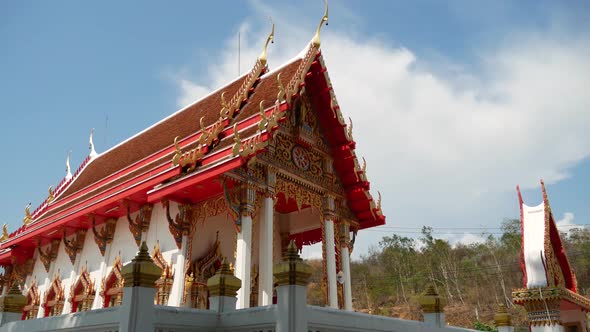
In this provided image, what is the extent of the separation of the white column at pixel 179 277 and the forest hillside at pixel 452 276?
29.2 m

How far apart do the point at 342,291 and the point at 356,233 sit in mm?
1714

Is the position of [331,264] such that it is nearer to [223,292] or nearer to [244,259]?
[244,259]

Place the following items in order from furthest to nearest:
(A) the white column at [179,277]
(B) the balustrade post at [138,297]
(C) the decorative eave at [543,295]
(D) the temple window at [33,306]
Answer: (D) the temple window at [33,306] → (C) the decorative eave at [543,295] → (A) the white column at [179,277] → (B) the balustrade post at [138,297]

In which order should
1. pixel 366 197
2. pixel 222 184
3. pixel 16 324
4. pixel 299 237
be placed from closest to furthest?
1. pixel 16 324
2. pixel 222 184
3. pixel 366 197
4. pixel 299 237

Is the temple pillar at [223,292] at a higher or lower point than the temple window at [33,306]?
lower

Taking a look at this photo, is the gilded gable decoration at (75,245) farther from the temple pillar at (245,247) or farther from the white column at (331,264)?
the white column at (331,264)

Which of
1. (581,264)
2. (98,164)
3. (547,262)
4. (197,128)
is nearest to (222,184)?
(197,128)

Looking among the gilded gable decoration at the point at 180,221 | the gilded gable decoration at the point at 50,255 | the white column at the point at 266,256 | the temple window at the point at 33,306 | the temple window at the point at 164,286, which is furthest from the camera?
the gilded gable decoration at the point at 50,255

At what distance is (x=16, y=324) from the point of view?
6.27 m

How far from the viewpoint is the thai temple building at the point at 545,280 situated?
11844 mm

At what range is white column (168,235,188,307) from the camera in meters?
9.85

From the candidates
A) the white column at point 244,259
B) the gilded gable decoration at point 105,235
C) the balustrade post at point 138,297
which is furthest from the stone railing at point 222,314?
the gilded gable decoration at point 105,235

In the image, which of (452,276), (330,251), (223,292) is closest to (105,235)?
(330,251)

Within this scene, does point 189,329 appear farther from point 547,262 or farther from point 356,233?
point 547,262
